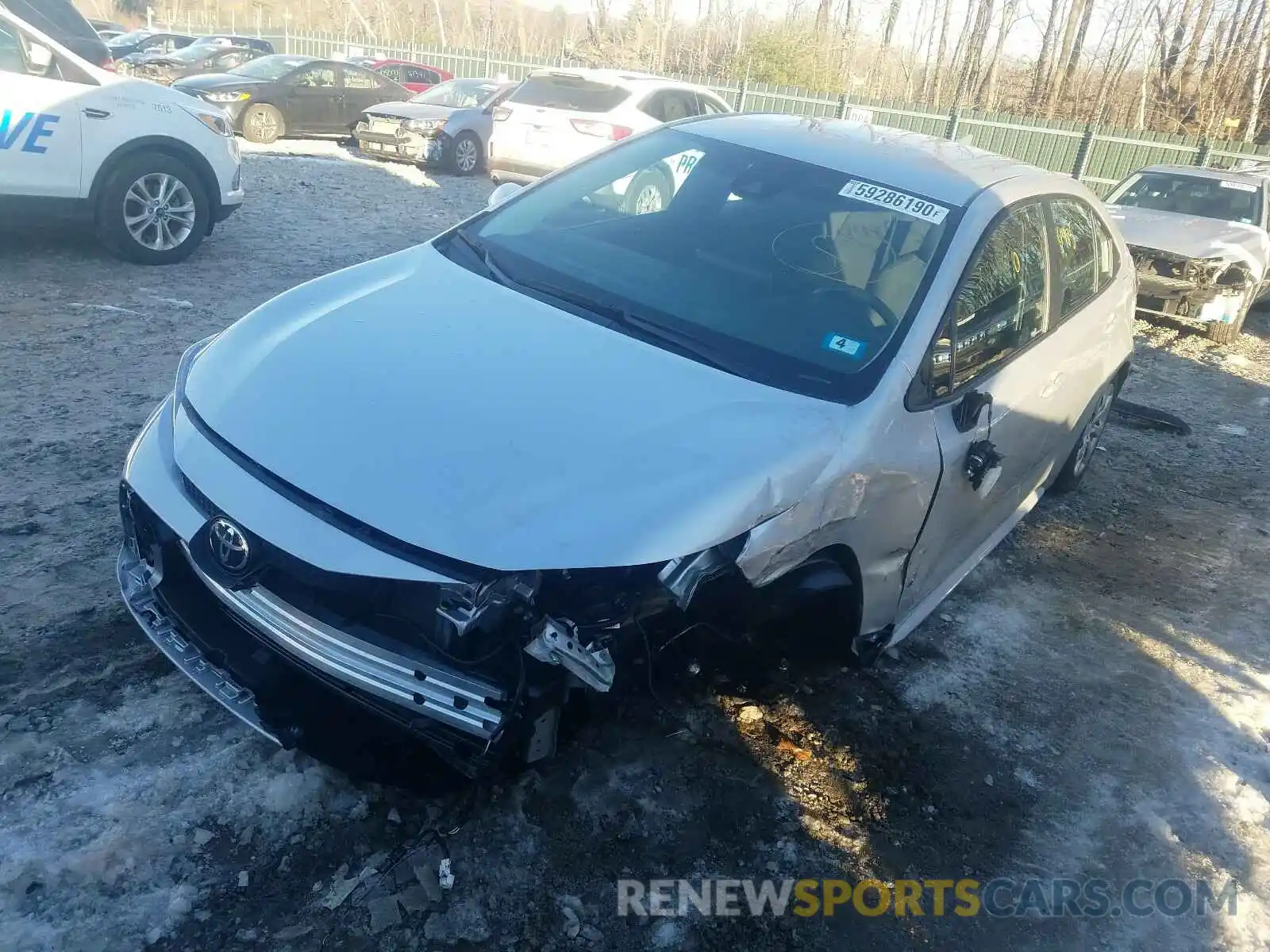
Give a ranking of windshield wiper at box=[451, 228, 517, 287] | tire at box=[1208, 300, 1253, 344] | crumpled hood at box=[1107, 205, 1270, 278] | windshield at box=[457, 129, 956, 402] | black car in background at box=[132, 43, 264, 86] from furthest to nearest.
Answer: black car in background at box=[132, 43, 264, 86] < tire at box=[1208, 300, 1253, 344] < crumpled hood at box=[1107, 205, 1270, 278] < windshield wiper at box=[451, 228, 517, 287] < windshield at box=[457, 129, 956, 402]

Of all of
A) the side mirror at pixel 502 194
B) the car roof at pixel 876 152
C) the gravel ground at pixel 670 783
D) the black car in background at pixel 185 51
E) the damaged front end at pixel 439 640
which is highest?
the car roof at pixel 876 152

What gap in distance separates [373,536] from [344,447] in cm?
29

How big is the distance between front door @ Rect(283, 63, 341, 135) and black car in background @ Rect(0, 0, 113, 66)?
14.2ft

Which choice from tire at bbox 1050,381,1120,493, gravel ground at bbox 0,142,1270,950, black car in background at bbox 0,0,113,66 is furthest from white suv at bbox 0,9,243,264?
tire at bbox 1050,381,1120,493

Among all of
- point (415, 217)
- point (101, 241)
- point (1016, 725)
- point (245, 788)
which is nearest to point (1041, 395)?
point (1016, 725)

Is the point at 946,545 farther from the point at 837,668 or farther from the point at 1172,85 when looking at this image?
the point at 1172,85

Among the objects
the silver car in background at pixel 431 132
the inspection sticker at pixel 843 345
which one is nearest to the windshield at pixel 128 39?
the silver car in background at pixel 431 132

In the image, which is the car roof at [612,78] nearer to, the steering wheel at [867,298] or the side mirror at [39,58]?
the side mirror at [39,58]

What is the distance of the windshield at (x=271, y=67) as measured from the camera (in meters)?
14.9

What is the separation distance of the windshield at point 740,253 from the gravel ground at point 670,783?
3.28ft

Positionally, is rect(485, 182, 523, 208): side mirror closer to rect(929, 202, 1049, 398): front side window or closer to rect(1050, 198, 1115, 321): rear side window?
rect(929, 202, 1049, 398): front side window

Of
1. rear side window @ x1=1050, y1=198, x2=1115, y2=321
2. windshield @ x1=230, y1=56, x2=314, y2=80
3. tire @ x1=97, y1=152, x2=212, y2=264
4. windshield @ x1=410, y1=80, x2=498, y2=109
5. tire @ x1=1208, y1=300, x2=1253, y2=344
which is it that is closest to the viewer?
rear side window @ x1=1050, y1=198, x2=1115, y2=321

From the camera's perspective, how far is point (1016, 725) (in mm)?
3475

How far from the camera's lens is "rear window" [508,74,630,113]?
11.2 m
